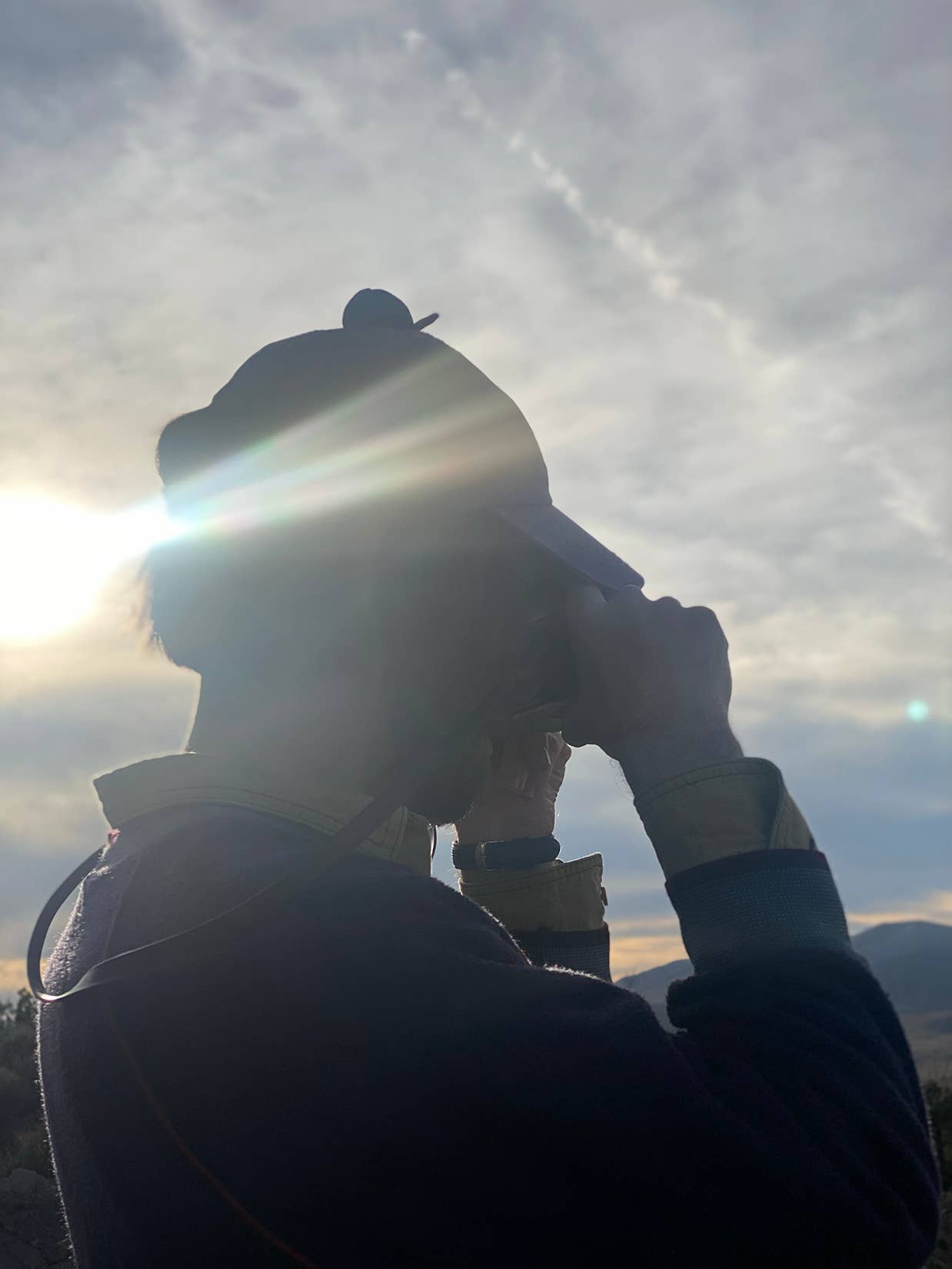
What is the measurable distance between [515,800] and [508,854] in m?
0.16

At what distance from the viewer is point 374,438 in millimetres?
2643

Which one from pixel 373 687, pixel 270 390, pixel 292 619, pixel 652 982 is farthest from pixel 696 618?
pixel 652 982

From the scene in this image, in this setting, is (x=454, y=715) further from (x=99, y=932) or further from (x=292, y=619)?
(x=99, y=932)

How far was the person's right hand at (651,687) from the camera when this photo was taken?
6.66 feet

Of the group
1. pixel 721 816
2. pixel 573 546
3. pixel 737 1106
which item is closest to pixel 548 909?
pixel 573 546

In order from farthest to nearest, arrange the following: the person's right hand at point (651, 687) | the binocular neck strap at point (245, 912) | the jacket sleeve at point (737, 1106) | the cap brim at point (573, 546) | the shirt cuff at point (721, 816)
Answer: the cap brim at point (573, 546), the person's right hand at point (651, 687), the shirt cuff at point (721, 816), the binocular neck strap at point (245, 912), the jacket sleeve at point (737, 1106)

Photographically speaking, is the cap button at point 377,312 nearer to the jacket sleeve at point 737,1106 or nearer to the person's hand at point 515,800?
the person's hand at point 515,800

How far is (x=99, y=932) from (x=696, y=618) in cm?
123

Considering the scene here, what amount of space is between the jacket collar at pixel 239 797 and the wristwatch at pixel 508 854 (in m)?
1.07

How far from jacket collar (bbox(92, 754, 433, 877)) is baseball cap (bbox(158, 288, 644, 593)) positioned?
744mm

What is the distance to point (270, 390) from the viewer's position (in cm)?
267

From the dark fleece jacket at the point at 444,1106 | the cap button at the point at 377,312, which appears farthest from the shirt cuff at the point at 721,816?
Answer: the cap button at the point at 377,312

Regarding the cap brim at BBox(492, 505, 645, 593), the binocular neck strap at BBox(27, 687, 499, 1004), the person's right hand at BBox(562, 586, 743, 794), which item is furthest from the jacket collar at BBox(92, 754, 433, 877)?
the cap brim at BBox(492, 505, 645, 593)

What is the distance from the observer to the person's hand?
10.2ft
